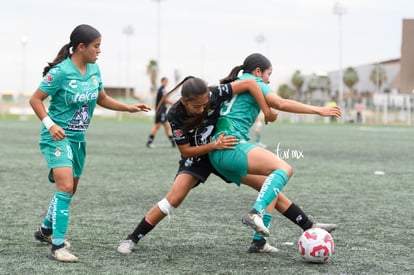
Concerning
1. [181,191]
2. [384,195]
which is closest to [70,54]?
[181,191]

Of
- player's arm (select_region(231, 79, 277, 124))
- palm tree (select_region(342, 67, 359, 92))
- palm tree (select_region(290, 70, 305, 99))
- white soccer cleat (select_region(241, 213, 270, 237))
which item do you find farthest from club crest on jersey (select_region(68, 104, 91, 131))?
palm tree (select_region(290, 70, 305, 99))

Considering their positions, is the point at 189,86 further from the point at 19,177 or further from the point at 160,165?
the point at 160,165

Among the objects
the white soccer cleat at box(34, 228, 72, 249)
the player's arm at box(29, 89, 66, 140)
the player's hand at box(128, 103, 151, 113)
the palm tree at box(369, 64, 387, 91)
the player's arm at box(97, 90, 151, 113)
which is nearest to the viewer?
the player's arm at box(29, 89, 66, 140)

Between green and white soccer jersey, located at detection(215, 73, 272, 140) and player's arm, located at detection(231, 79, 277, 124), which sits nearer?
player's arm, located at detection(231, 79, 277, 124)

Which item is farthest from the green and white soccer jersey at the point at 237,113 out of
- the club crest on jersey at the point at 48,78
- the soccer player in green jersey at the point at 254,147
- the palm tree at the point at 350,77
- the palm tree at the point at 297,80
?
the palm tree at the point at 297,80

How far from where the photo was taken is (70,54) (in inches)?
238

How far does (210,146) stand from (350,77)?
91.5 metres

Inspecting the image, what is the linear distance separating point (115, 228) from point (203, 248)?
4.50ft

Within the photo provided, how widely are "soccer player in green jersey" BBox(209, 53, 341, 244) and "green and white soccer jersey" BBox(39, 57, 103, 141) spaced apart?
115 cm

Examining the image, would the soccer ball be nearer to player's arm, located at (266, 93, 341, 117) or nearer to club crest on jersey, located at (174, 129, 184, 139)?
player's arm, located at (266, 93, 341, 117)

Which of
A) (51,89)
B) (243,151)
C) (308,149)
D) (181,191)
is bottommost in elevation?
(308,149)

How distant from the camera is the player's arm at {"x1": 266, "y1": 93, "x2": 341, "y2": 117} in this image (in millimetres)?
5684

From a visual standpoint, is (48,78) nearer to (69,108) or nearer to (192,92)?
(69,108)

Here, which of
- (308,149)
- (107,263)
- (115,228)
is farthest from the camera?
(308,149)
